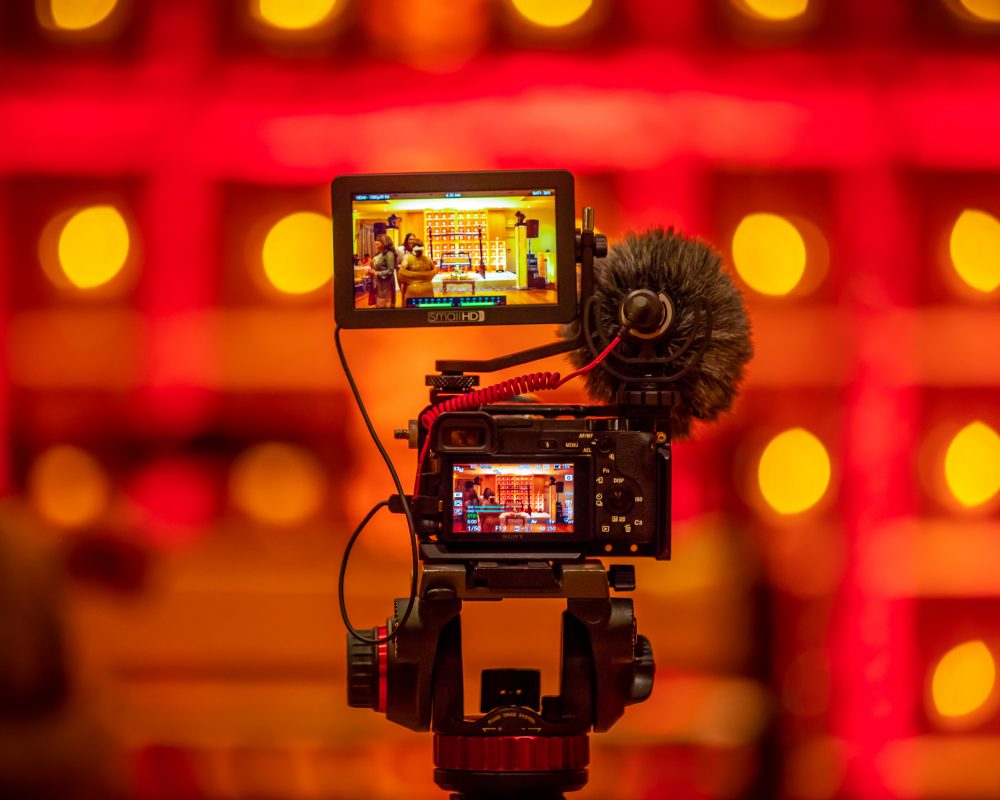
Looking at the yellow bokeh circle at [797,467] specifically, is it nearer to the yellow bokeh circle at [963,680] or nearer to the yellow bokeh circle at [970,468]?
the yellow bokeh circle at [970,468]

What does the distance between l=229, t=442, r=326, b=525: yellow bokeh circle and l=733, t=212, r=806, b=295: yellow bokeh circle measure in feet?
3.35

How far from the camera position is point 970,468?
2.55 m

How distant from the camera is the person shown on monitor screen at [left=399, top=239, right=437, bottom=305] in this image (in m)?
1.69

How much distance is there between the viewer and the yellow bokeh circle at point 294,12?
100 inches

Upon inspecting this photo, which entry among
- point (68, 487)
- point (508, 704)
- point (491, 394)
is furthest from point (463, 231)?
point (68, 487)

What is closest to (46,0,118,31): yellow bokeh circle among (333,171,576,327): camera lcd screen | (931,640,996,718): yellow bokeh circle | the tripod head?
(333,171,576,327): camera lcd screen

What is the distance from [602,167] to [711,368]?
970 mm

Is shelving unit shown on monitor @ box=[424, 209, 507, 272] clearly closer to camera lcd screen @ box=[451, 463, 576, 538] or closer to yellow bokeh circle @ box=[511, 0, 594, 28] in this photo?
camera lcd screen @ box=[451, 463, 576, 538]

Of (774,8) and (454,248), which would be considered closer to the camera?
(454,248)

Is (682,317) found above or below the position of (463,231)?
below

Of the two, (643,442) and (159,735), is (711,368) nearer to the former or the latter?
(643,442)

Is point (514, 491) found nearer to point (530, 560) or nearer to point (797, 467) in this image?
point (530, 560)

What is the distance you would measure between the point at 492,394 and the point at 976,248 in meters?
1.40

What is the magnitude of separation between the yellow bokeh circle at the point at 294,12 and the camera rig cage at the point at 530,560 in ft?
3.43
